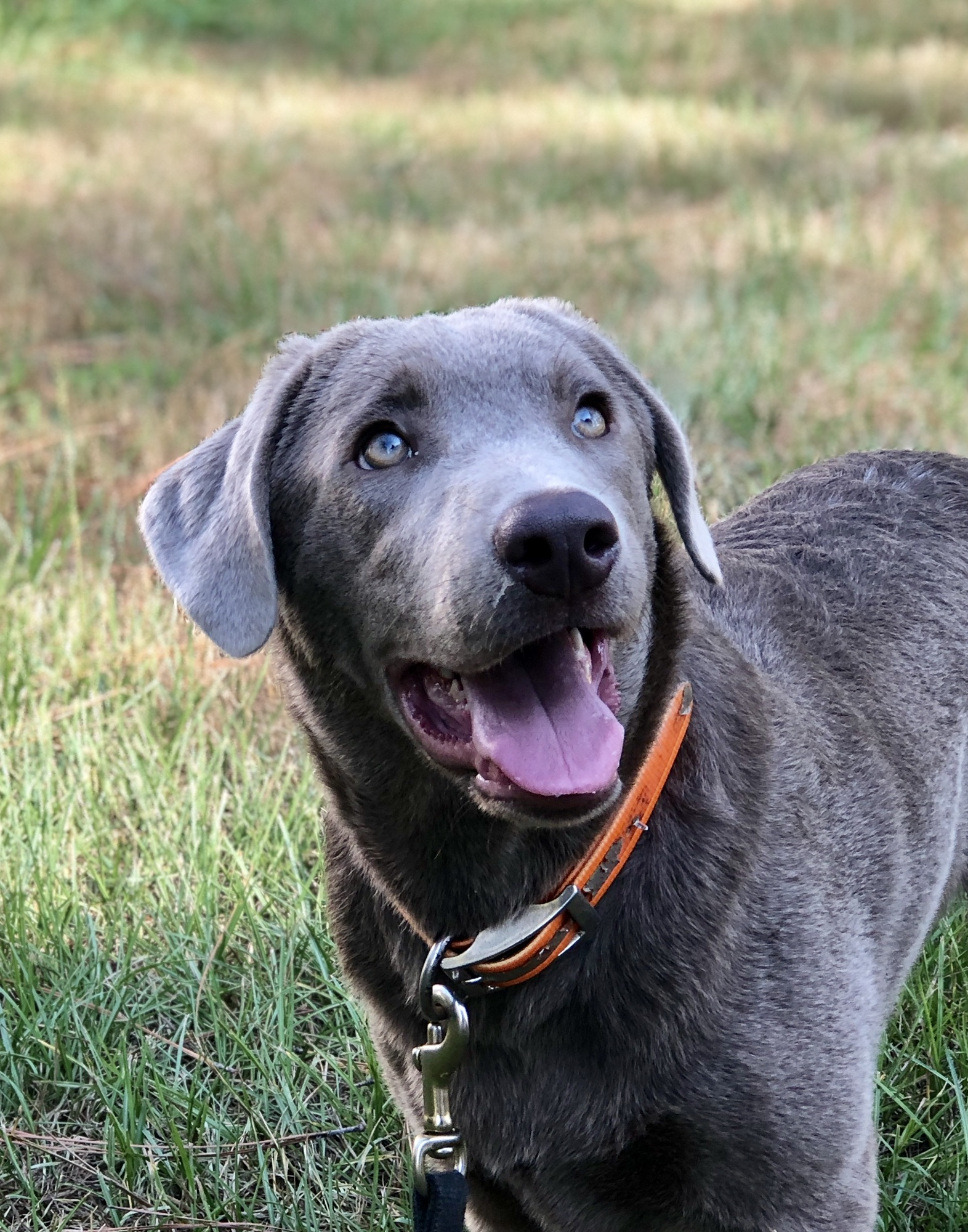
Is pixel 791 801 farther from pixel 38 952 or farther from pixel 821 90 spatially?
pixel 821 90

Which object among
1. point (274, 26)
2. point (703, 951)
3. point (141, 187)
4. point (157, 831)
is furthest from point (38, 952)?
point (274, 26)

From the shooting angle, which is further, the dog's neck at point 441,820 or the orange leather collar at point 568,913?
the dog's neck at point 441,820

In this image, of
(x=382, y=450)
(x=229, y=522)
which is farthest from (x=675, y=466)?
(x=229, y=522)

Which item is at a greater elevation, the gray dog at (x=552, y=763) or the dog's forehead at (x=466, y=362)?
the dog's forehead at (x=466, y=362)

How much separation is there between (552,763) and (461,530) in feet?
1.11

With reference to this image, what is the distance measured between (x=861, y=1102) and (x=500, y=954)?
2.05 ft

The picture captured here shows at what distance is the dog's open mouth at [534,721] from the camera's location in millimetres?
2125

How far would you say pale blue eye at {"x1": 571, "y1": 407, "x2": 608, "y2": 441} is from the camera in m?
2.45

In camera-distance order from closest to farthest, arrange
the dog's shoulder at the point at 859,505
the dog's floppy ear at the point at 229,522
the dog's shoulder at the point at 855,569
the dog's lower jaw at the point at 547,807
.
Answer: the dog's lower jaw at the point at 547,807 < the dog's floppy ear at the point at 229,522 < the dog's shoulder at the point at 855,569 < the dog's shoulder at the point at 859,505

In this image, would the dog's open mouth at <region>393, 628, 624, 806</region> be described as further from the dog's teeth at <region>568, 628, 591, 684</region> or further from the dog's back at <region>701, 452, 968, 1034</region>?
the dog's back at <region>701, 452, 968, 1034</region>

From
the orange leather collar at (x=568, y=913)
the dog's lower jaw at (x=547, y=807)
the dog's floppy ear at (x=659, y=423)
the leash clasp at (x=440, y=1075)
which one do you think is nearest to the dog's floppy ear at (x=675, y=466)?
the dog's floppy ear at (x=659, y=423)

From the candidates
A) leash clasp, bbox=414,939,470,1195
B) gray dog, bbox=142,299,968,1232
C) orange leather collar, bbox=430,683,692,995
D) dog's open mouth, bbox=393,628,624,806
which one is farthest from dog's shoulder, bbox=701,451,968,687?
leash clasp, bbox=414,939,470,1195

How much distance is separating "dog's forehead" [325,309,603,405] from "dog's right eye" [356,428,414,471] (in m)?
0.06

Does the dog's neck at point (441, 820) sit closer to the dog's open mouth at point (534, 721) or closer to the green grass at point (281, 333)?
the dog's open mouth at point (534, 721)
